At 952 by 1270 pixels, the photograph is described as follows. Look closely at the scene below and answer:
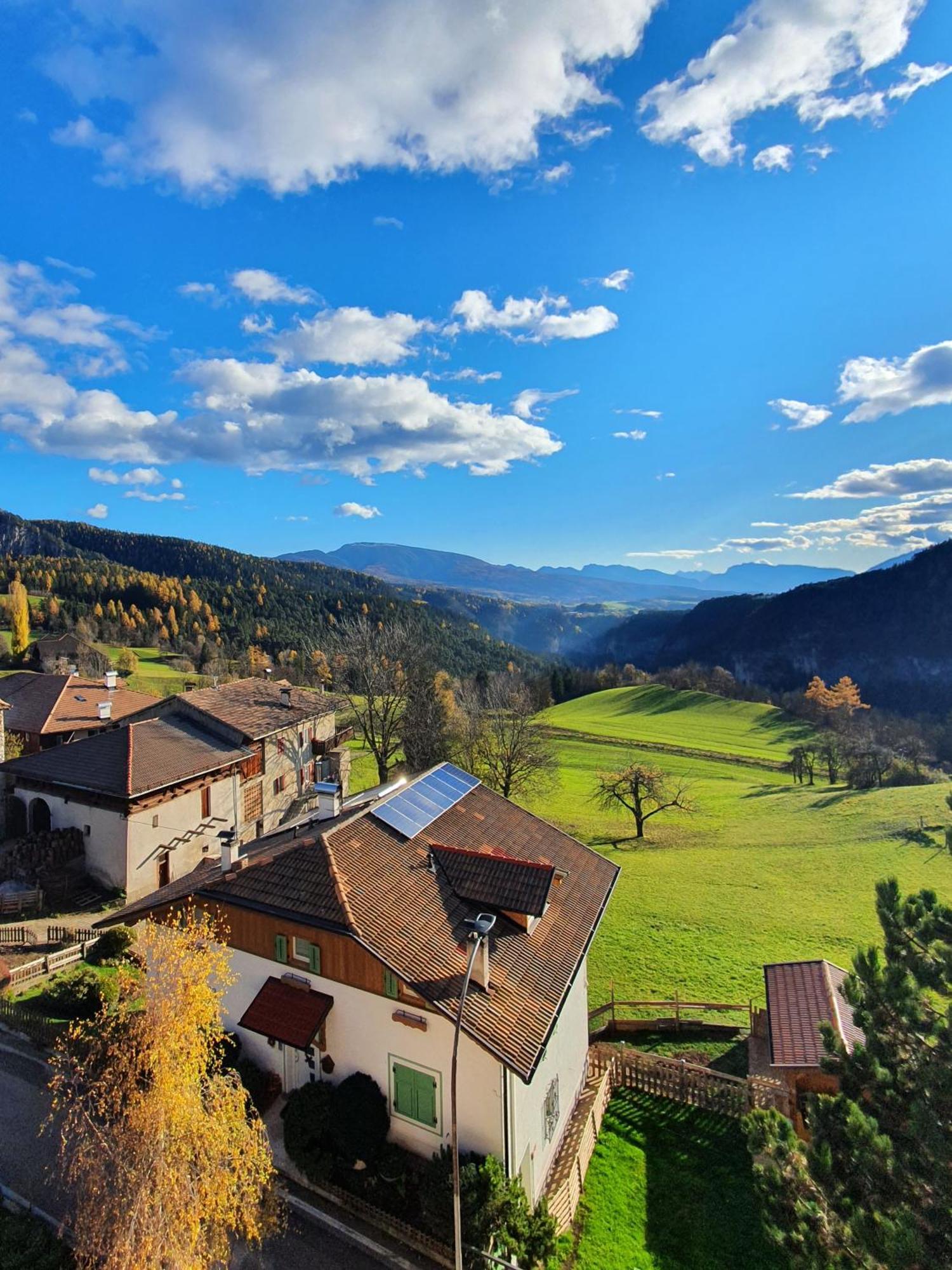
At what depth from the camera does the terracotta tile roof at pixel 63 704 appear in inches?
1711

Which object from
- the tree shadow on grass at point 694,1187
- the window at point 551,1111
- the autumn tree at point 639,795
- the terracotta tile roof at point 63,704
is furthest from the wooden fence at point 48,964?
the autumn tree at point 639,795

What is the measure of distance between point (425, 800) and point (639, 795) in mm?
30110

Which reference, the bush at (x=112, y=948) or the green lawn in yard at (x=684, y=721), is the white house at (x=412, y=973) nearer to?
the bush at (x=112, y=948)

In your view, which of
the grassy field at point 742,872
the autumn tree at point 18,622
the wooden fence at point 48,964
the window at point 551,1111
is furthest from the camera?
the autumn tree at point 18,622

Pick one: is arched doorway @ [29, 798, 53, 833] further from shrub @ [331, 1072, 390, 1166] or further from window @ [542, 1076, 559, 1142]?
window @ [542, 1076, 559, 1142]

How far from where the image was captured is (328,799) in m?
19.2

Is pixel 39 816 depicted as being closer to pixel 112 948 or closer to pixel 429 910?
pixel 112 948

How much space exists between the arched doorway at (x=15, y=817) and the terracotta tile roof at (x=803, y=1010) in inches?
1367

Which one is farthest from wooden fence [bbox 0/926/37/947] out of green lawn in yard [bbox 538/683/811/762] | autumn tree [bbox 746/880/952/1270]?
green lawn in yard [bbox 538/683/811/762]

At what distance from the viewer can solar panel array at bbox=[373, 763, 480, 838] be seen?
17.9m

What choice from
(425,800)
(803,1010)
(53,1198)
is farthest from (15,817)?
(803,1010)

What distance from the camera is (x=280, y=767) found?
39844 mm

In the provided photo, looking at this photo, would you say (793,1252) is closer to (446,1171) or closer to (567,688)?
(446,1171)

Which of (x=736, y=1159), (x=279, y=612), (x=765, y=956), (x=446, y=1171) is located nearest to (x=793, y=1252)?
(x=446, y=1171)
